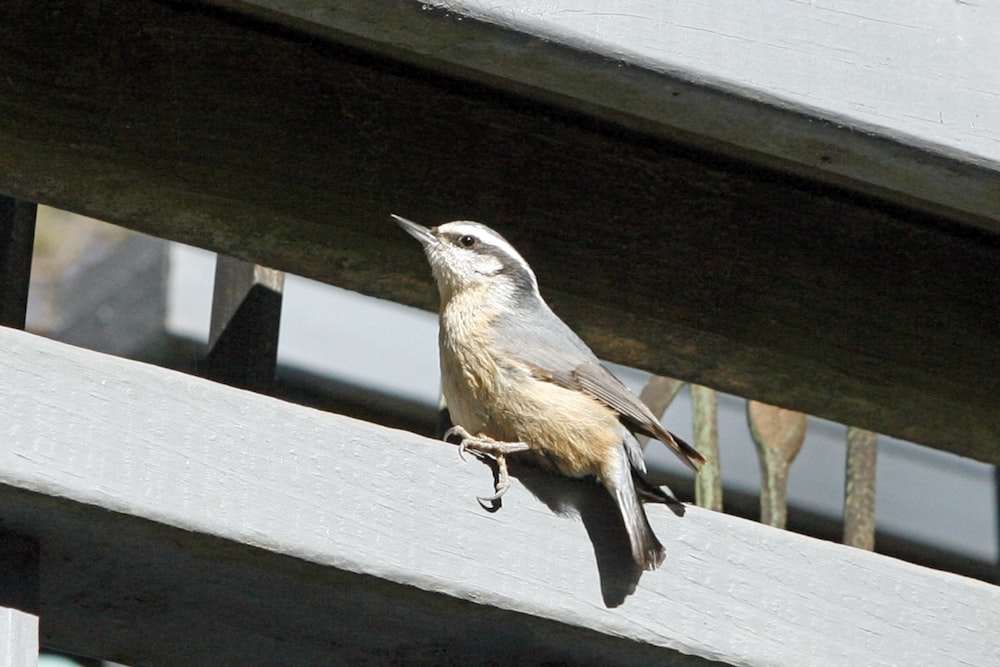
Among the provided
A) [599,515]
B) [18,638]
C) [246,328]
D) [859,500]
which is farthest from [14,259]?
[859,500]

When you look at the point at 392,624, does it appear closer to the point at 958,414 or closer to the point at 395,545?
the point at 395,545

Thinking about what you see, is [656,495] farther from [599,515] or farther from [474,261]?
[474,261]

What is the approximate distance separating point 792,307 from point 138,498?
4.55 feet

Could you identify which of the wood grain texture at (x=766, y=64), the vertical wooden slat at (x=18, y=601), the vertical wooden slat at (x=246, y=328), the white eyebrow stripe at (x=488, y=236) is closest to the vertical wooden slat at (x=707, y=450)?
the white eyebrow stripe at (x=488, y=236)

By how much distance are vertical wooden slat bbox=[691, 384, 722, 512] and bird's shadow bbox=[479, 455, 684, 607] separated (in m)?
0.96

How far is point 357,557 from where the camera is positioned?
1.71 meters

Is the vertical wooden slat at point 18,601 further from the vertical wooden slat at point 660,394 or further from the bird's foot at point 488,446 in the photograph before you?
the vertical wooden slat at point 660,394

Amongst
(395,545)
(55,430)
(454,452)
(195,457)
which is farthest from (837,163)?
(55,430)

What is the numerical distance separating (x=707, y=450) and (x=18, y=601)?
1.63 meters

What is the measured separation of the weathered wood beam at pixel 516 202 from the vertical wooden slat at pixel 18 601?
833 millimetres

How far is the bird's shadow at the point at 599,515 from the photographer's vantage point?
1833 mm

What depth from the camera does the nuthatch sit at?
2.55m

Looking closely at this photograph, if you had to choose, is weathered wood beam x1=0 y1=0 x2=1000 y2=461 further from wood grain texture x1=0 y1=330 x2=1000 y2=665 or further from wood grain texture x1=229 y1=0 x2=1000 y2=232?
wood grain texture x1=0 y1=330 x2=1000 y2=665

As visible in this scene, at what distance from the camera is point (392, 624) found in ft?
6.19
